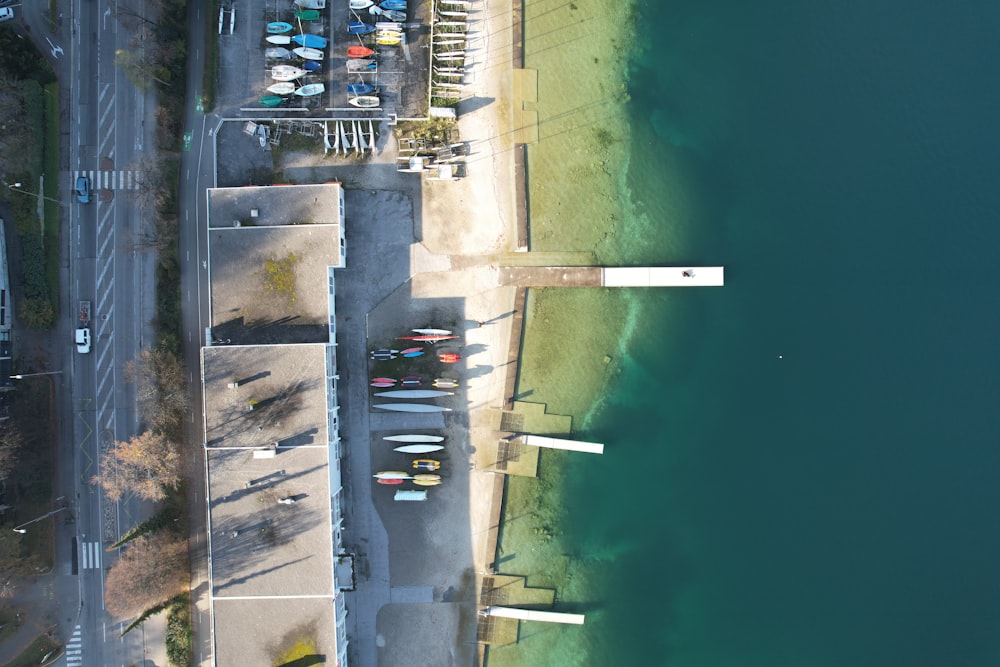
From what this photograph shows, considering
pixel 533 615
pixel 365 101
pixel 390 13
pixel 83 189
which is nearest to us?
pixel 83 189

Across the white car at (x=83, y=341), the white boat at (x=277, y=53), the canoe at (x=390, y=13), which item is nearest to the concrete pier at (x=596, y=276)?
the canoe at (x=390, y=13)

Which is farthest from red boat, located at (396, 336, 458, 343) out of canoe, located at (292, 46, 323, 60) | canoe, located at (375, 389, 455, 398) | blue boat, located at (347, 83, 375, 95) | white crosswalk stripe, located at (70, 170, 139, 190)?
white crosswalk stripe, located at (70, 170, 139, 190)

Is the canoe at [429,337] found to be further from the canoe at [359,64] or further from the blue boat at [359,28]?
the blue boat at [359,28]

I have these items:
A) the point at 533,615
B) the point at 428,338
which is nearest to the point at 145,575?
→ the point at 428,338

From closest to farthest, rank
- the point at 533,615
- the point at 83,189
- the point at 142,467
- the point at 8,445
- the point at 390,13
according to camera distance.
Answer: the point at 8,445 → the point at 142,467 → the point at 83,189 → the point at 390,13 → the point at 533,615

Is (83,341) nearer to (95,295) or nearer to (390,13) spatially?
(95,295)

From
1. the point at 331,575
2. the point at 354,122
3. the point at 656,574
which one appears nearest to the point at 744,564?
the point at 656,574
